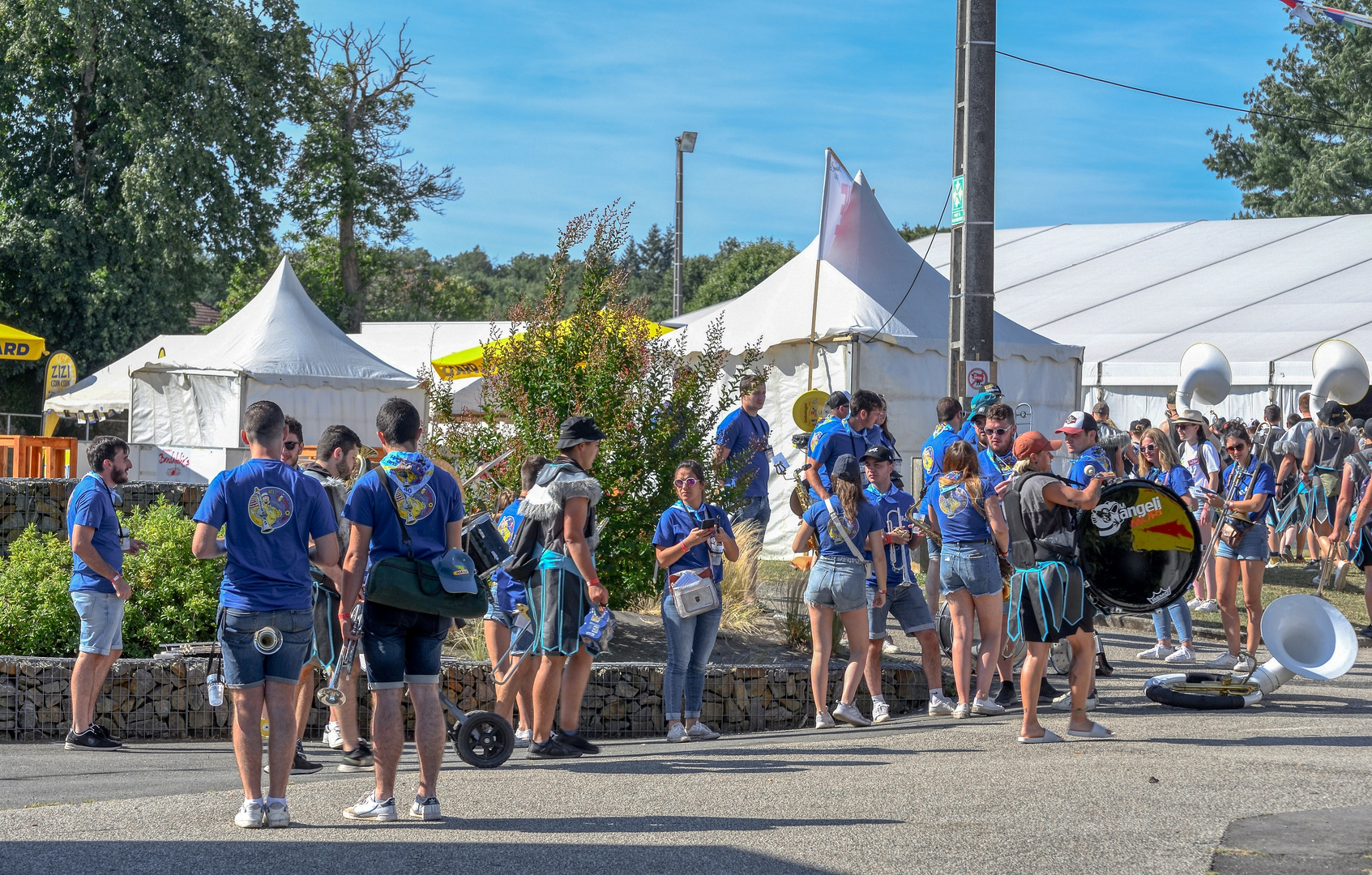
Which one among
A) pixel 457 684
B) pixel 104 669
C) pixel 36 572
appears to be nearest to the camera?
pixel 104 669

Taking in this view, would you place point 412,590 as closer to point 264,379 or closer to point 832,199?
point 832,199

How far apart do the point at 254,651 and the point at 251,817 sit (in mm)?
666

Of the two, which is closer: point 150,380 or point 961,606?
point 961,606

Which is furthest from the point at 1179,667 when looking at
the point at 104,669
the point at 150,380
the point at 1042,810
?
the point at 150,380

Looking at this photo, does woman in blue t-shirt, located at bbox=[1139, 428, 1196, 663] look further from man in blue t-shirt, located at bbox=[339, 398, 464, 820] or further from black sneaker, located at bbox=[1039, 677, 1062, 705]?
man in blue t-shirt, located at bbox=[339, 398, 464, 820]

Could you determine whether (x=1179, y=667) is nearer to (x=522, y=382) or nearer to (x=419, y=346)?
(x=522, y=382)

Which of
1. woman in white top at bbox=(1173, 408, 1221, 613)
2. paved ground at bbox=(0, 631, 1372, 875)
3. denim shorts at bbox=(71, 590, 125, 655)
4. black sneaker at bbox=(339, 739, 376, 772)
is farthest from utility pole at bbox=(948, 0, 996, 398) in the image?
denim shorts at bbox=(71, 590, 125, 655)

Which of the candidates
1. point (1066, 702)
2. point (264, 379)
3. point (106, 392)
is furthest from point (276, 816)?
point (106, 392)

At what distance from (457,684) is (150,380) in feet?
47.3

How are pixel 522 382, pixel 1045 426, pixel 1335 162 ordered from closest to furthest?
pixel 522 382 → pixel 1045 426 → pixel 1335 162

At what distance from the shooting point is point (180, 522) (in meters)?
10.1

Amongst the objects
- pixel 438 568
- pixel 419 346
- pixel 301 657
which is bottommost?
pixel 301 657

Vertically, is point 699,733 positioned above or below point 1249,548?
below

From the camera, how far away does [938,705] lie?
882 centimetres
